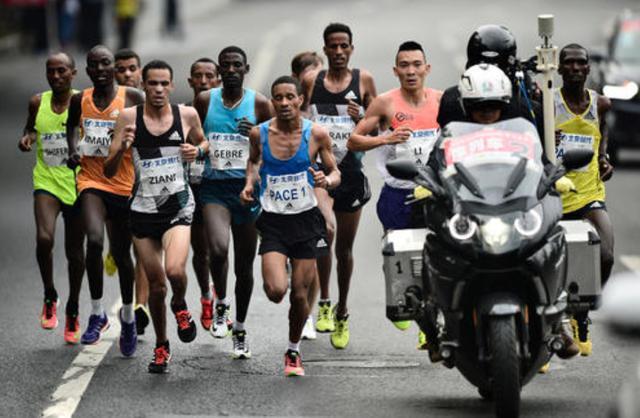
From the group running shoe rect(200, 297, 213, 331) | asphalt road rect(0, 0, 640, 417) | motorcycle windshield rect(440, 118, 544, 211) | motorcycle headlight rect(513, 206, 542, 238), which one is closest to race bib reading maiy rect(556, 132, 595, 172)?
asphalt road rect(0, 0, 640, 417)

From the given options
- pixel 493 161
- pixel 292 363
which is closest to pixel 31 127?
pixel 292 363

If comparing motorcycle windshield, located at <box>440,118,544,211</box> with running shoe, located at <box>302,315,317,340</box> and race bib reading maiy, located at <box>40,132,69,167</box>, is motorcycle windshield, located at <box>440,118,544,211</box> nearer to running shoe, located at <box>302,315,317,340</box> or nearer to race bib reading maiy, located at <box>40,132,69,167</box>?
running shoe, located at <box>302,315,317,340</box>

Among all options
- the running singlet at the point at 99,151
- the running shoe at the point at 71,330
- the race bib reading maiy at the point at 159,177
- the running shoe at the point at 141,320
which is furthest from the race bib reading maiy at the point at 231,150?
the running shoe at the point at 71,330

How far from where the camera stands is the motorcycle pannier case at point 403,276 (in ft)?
35.2

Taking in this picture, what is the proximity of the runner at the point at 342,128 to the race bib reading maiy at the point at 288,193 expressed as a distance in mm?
1443

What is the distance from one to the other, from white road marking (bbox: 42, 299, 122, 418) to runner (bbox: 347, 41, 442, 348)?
7.11ft

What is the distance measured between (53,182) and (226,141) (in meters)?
1.38

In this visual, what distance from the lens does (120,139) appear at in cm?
1239

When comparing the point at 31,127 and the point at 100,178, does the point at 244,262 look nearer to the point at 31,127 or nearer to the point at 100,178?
the point at 100,178

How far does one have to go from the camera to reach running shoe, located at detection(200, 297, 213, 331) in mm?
13812

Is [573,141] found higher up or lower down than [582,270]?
higher up

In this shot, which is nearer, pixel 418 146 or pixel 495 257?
pixel 495 257

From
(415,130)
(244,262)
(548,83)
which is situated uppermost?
(548,83)

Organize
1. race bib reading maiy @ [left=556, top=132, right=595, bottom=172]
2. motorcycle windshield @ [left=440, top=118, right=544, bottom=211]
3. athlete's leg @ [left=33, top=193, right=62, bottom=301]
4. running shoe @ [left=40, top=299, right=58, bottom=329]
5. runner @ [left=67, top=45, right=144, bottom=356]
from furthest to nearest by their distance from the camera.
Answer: running shoe @ [left=40, top=299, right=58, bottom=329], athlete's leg @ [left=33, top=193, right=62, bottom=301], runner @ [left=67, top=45, right=144, bottom=356], race bib reading maiy @ [left=556, top=132, right=595, bottom=172], motorcycle windshield @ [left=440, top=118, right=544, bottom=211]
